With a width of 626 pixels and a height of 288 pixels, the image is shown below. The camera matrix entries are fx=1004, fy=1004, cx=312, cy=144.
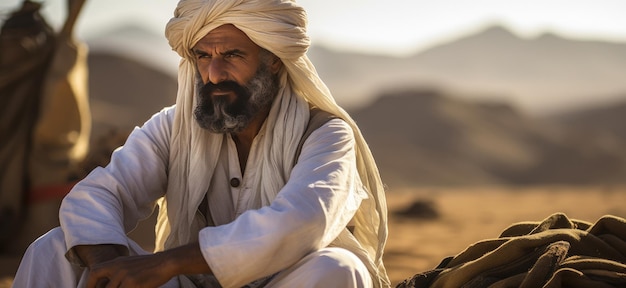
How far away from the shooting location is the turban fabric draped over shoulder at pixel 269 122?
4.07 m

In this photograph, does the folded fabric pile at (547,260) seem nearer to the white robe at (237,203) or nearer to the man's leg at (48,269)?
the white robe at (237,203)

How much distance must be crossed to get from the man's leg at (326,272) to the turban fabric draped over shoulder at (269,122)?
380 millimetres

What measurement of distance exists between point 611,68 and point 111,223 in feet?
232

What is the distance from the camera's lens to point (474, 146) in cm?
2962

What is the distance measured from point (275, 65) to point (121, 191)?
838 mm

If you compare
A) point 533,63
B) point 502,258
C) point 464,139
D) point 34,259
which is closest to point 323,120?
point 502,258

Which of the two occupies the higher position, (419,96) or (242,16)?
(242,16)

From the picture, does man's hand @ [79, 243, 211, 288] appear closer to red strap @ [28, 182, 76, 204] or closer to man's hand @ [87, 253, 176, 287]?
man's hand @ [87, 253, 176, 287]

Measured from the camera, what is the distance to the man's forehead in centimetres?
413

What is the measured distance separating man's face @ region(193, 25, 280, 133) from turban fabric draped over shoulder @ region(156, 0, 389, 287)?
5 cm

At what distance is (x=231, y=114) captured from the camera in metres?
4.07

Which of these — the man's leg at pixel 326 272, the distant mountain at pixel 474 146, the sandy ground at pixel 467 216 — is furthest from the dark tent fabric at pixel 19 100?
the distant mountain at pixel 474 146

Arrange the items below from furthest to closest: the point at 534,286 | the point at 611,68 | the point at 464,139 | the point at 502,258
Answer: the point at 611,68 < the point at 464,139 < the point at 502,258 < the point at 534,286

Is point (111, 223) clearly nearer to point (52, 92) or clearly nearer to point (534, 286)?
point (534, 286)
